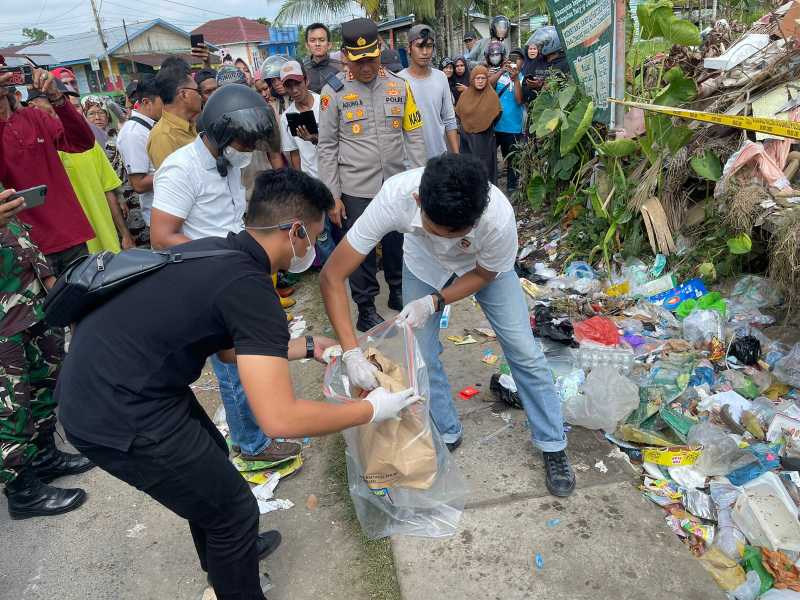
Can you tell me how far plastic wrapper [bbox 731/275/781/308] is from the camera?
11.3ft

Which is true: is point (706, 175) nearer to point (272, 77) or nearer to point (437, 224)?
point (437, 224)

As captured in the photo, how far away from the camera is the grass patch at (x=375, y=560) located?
211 centimetres

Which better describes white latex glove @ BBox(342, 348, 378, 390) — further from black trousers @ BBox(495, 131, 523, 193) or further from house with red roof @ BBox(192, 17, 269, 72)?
house with red roof @ BBox(192, 17, 269, 72)

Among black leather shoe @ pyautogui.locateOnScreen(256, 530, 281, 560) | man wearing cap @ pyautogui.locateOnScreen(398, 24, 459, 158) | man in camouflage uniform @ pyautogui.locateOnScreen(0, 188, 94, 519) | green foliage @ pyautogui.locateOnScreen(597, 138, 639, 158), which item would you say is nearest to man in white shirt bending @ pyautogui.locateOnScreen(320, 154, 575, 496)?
black leather shoe @ pyautogui.locateOnScreen(256, 530, 281, 560)

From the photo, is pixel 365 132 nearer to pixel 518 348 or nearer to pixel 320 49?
pixel 320 49

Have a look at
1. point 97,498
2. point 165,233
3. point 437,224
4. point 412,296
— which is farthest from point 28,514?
point 437,224

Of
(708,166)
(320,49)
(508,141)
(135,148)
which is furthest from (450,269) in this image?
(508,141)

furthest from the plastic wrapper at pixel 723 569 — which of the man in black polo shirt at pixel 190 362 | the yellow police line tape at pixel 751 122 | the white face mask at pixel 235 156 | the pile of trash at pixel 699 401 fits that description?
the white face mask at pixel 235 156

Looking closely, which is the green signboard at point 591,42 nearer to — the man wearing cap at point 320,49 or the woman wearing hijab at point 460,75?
the woman wearing hijab at point 460,75

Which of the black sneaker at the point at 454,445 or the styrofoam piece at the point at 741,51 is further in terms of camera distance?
the styrofoam piece at the point at 741,51

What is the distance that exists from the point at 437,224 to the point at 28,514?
239 cm

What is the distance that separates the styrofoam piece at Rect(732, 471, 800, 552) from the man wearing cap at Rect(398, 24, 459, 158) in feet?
10.2

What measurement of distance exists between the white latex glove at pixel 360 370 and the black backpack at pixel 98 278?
70 centimetres

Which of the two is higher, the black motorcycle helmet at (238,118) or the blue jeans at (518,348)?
the black motorcycle helmet at (238,118)
